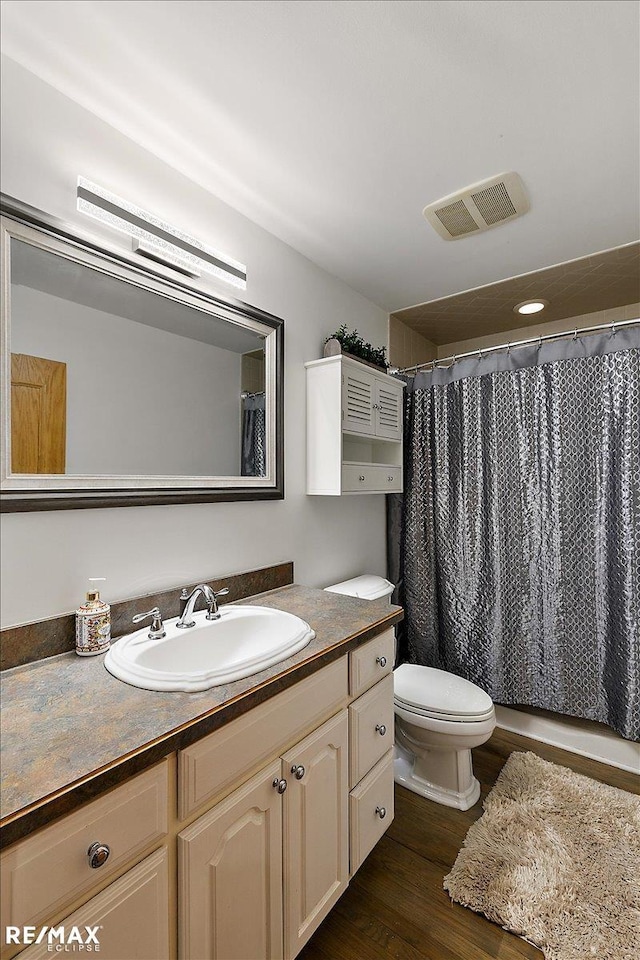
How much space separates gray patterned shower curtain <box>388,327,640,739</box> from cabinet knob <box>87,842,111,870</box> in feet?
6.72

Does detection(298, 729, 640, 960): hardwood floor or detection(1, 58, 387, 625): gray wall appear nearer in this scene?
detection(1, 58, 387, 625): gray wall

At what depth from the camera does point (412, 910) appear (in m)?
1.39

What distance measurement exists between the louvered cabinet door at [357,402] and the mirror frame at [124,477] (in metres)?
0.29

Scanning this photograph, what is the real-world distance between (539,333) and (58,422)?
2.89 meters

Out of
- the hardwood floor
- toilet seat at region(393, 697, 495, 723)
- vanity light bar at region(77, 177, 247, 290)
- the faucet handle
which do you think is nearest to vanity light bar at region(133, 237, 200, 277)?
vanity light bar at region(77, 177, 247, 290)

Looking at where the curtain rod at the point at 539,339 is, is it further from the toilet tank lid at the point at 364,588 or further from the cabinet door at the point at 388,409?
the toilet tank lid at the point at 364,588

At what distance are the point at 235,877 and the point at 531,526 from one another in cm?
190

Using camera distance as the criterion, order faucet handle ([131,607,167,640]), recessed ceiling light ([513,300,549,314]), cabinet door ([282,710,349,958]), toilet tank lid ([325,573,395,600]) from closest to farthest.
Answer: cabinet door ([282,710,349,958])
faucet handle ([131,607,167,640])
toilet tank lid ([325,573,395,600])
recessed ceiling light ([513,300,549,314])

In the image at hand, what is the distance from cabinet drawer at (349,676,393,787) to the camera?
4.53ft

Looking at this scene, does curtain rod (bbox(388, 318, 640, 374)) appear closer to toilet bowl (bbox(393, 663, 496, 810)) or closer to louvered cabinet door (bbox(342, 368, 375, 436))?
louvered cabinet door (bbox(342, 368, 375, 436))

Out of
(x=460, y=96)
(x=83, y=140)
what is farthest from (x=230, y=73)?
(x=460, y=96)

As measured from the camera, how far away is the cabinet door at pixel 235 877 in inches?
34.6

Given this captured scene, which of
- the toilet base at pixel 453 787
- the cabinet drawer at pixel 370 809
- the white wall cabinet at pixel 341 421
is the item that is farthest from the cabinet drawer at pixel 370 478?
the toilet base at pixel 453 787

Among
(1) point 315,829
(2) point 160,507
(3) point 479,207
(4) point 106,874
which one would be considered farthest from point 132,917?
(3) point 479,207
